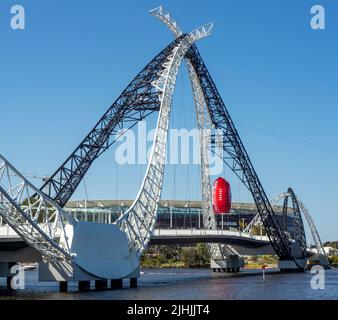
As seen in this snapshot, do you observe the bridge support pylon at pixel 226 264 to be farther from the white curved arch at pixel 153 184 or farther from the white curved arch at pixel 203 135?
the white curved arch at pixel 153 184

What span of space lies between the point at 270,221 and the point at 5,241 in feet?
242

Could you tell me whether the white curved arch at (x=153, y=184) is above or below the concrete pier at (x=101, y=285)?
above

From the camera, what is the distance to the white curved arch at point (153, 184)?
93125 mm

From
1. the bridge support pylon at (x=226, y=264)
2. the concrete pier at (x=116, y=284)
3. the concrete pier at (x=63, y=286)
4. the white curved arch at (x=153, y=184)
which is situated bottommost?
the bridge support pylon at (x=226, y=264)

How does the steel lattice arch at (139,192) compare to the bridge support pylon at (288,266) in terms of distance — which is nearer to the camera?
the steel lattice arch at (139,192)

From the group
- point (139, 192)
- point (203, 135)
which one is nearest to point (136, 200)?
point (139, 192)

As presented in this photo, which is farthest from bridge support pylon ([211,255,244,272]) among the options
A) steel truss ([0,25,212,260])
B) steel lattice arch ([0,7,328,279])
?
steel truss ([0,25,212,260])

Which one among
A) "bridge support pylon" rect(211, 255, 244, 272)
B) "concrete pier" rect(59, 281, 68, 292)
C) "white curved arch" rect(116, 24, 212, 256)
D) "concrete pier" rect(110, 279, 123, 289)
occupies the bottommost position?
"bridge support pylon" rect(211, 255, 244, 272)

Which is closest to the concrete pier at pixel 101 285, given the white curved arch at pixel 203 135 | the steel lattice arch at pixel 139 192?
the steel lattice arch at pixel 139 192

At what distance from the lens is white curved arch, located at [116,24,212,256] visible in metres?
93.1

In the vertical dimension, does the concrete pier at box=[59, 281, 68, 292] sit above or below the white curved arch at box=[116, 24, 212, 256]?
below

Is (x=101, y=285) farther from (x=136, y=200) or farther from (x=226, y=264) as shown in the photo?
(x=226, y=264)

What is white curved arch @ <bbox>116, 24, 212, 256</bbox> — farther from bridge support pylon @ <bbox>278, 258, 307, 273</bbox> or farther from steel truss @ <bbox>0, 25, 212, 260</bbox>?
bridge support pylon @ <bbox>278, 258, 307, 273</bbox>
